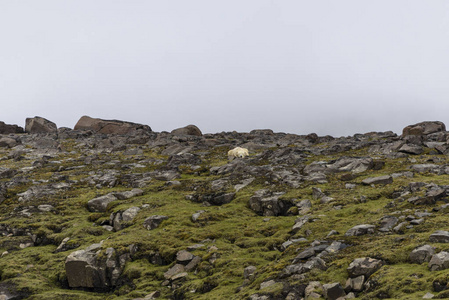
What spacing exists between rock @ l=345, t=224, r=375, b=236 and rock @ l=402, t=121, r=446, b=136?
4602 cm

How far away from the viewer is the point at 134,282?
636 inches

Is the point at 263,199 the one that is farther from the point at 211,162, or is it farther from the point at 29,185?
the point at 29,185

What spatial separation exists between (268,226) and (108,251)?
8967 mm

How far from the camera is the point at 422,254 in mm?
12578

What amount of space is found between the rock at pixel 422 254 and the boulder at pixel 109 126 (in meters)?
75.0

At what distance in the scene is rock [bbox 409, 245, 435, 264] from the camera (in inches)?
489

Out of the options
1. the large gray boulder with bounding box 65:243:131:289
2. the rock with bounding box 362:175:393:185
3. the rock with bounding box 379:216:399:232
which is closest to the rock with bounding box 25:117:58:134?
the large gray boulder with bounding box 65:243:131:289

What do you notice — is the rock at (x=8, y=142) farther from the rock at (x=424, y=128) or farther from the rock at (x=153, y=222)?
the rock at (x=424, y=128)

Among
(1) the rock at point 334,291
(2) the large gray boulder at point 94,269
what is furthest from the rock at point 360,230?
(2) the large gray boulder at point 94,269

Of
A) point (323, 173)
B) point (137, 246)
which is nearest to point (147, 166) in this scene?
point (323, 173)

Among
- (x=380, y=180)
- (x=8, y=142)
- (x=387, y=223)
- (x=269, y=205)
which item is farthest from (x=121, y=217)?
(x=8, y=142)

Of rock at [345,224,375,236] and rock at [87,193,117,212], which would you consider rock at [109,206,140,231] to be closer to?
rock at [87,193,117,212]

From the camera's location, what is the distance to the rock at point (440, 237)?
1307 centimetres

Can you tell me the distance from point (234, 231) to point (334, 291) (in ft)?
30.9
